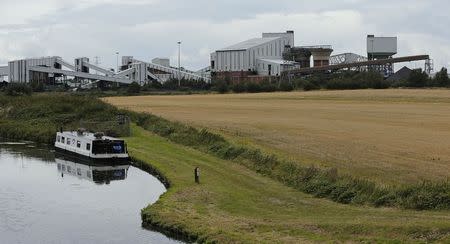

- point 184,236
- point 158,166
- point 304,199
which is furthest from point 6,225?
point 158,166

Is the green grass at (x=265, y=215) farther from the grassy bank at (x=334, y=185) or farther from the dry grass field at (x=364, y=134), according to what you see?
the dry grass field at (x=364, y=134)

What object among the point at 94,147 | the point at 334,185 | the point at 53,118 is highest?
the point at 53,118

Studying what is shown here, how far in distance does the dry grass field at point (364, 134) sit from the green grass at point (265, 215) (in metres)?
4.36

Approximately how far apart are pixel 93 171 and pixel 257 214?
85.1 feet

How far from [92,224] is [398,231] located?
13882mm

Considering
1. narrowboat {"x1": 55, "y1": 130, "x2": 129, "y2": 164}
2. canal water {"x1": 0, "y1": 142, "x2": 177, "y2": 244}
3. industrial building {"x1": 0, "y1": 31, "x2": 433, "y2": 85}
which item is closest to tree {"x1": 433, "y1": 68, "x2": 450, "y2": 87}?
industrial building {"x1": 0, "y1": 31, "x2": 433, "y2": 85}

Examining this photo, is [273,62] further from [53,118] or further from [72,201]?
[72,201]

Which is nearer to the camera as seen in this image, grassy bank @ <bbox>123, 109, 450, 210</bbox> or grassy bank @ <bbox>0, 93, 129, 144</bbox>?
grassy bank @ <bbox>123, 109, 450, 210</bbox>

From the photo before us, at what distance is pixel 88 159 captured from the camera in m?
55.2

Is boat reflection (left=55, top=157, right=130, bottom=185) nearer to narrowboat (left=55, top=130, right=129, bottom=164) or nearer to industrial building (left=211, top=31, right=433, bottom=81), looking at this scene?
narrowboat (left=55, top=130, right=129, bottom=164)

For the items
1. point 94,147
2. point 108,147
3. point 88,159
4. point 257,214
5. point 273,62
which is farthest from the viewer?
point 273,62

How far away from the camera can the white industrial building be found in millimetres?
186875

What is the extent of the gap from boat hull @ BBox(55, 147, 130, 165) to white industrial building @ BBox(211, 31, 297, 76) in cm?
12488

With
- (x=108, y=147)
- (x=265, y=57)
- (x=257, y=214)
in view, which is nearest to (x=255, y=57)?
(x=265, y=57)
